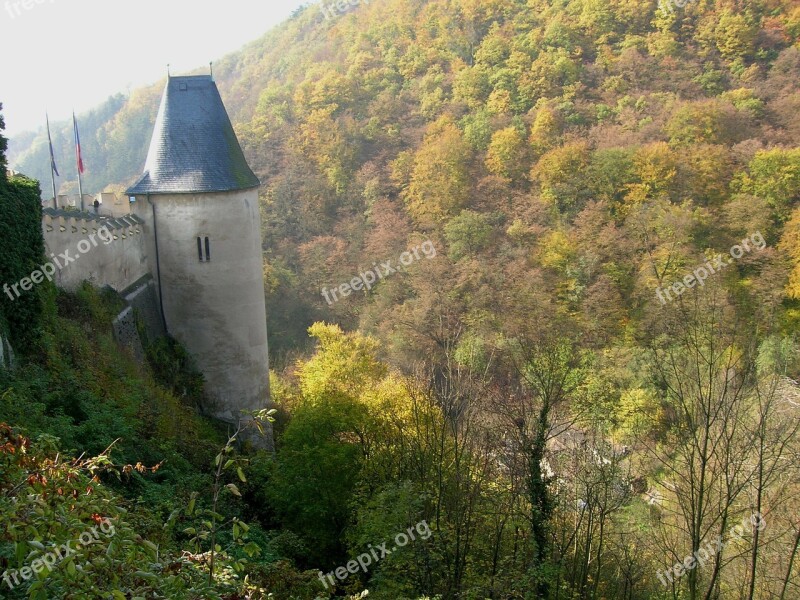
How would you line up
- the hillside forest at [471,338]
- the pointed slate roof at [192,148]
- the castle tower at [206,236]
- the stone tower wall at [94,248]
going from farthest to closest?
the castle tower at [206,236]
the pointed slate roof at [192,148]
the stone tower wall at [94,248]
the hillside forest at [471,338]

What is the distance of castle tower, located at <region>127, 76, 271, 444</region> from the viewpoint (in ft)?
57.5

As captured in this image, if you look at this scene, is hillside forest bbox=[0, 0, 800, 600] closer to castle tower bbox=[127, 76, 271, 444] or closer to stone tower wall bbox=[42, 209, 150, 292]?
stone tower wall bbox=[42, 209, 150, 292]

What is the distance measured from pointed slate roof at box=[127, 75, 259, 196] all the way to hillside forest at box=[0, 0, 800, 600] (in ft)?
11.9

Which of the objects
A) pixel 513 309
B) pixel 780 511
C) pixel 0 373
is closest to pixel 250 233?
pixel 0 373

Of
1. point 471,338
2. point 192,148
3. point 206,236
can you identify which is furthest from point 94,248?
point 471,338

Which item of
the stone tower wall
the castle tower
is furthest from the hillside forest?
the castle tower

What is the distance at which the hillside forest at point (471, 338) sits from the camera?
9.28m

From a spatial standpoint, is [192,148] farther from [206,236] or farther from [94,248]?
[94,248]

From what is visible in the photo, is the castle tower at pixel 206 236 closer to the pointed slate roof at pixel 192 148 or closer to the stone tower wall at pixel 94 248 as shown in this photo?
the pointed slate roof at pixel 192 148

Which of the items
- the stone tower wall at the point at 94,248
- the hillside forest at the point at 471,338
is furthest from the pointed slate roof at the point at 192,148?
the hillside forest at the point at 471,338

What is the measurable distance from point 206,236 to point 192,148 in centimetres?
219

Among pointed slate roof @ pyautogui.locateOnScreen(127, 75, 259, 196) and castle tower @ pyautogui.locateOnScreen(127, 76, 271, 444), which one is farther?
castle tower @ pyautogui.locateOnScreen(127, 76, 271, 444)

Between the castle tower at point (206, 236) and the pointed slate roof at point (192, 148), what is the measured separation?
0.02m

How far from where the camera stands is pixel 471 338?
26.7m
